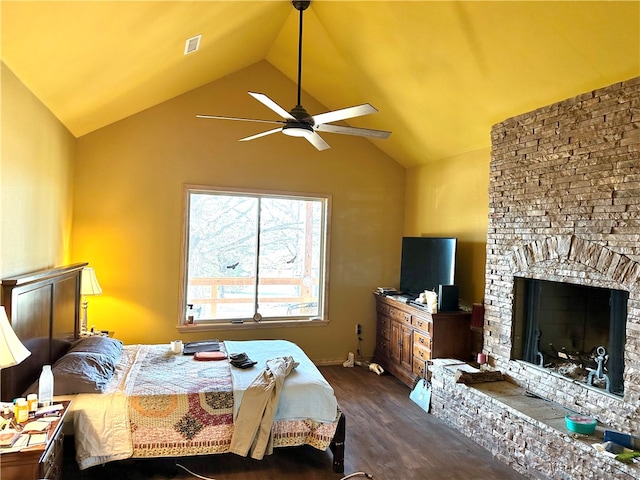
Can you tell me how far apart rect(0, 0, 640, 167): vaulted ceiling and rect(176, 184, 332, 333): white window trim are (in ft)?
4.06

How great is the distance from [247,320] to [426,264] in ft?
8.21

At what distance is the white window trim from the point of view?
5.40 m

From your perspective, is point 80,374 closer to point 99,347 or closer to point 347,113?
point 99,347

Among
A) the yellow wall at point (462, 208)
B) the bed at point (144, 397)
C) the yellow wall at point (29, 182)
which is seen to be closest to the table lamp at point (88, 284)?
the yellow wall at point (29, 182)

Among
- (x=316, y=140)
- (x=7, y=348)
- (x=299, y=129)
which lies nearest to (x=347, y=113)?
(x=299, y=129)

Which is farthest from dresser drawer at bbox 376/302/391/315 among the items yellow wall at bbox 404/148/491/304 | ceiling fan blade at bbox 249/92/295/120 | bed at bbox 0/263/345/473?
ceiling fan blade at bbox 249/92/295/120

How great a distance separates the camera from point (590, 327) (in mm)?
3574

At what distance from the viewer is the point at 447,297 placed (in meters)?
4.73

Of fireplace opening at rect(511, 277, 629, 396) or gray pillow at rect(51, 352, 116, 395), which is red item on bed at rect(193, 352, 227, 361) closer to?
gray pillow at rect(51, 352, 116, 395)

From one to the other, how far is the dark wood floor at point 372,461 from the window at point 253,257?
202cm

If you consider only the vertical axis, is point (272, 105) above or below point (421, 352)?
above

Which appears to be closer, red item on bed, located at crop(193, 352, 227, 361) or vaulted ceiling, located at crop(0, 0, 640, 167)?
vaulted ceiling, located at crop(0, 0, 640, 167)

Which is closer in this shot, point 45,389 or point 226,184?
point 45,389

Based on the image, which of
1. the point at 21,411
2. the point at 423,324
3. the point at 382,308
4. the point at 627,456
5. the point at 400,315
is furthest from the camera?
the point at 382,308
